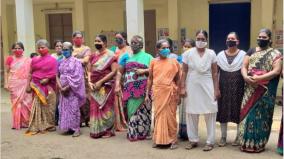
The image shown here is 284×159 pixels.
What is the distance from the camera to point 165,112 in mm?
5719

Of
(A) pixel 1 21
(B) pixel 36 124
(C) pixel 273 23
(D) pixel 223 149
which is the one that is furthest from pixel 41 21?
(D) pixel 223 149

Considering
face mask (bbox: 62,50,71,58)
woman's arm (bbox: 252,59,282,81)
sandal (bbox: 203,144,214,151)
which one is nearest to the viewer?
woman's arm (bbox: 252,59,282,81)

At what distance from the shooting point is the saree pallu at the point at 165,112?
5.68 meters

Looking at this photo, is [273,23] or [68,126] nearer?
[68,126]

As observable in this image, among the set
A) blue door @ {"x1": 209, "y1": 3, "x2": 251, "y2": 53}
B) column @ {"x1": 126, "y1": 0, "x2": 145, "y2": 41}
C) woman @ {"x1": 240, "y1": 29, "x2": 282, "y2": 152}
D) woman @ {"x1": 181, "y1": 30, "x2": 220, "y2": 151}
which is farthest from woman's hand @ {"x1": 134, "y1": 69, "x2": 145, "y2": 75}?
blue door @ {"x1": 209, "y1": 3, "x2": 251, "y2": 53}

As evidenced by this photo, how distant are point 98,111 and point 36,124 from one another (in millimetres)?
1347

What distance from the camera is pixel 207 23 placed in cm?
1077

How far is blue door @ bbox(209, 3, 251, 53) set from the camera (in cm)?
1048

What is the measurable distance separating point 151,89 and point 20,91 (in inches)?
114

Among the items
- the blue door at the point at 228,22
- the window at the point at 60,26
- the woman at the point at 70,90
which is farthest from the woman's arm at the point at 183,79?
the window at the point at 60,26

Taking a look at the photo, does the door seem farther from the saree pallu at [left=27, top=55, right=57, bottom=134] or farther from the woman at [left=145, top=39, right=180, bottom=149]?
the woman at [left=145, top=39, right=180, bottom=149]

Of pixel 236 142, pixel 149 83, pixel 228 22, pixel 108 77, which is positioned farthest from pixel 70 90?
pixel 228 22

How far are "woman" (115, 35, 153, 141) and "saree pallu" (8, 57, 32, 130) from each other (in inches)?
84.7

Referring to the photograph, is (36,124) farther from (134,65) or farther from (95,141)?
(134,65)
